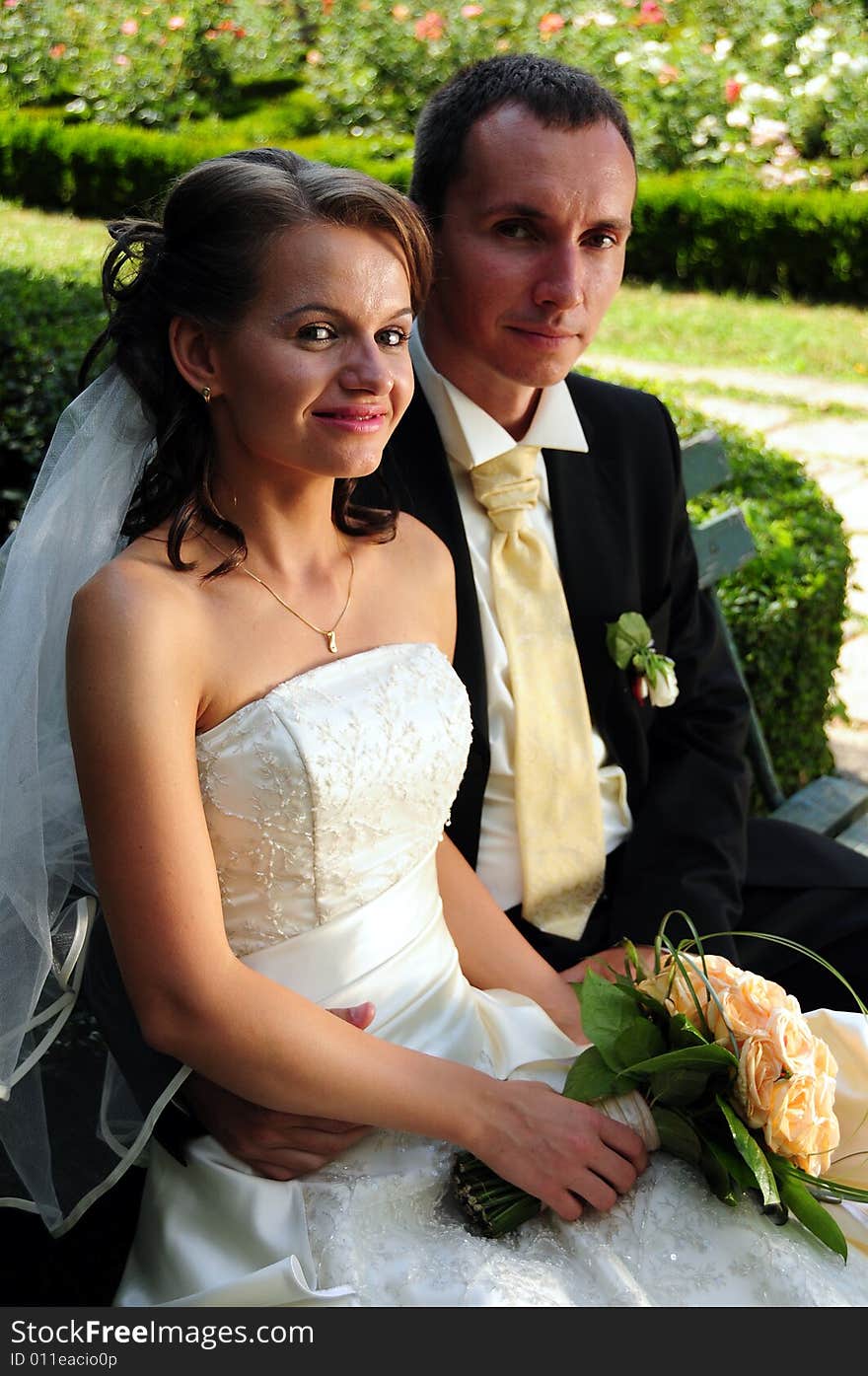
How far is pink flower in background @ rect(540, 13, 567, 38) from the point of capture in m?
13.8

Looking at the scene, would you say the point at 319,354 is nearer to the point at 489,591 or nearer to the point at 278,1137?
the point at 489,591

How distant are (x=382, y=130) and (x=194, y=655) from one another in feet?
43.1

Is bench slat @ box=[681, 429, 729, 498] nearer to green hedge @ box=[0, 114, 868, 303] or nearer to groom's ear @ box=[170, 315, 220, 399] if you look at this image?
groom's ear @ box=[170, 315, 220, 399]

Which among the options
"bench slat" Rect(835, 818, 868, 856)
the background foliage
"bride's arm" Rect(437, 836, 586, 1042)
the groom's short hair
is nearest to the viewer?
"bride's arm" Rect(437, 836, 586, 1042)

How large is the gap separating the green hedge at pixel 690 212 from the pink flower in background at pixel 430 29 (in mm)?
1614

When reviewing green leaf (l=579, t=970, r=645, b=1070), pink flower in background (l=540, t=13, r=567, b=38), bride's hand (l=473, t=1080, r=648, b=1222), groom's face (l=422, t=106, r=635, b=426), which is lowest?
pink flower in background (l=540, t=13, r=567, b=38)

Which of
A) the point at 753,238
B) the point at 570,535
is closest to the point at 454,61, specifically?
the point at 753,238

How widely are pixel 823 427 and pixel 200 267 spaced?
7.10 meters

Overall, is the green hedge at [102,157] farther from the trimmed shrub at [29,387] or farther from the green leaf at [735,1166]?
the green leaf at [735,1166]

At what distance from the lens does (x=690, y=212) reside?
12039mm

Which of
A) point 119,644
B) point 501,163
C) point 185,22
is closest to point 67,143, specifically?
point 185,22

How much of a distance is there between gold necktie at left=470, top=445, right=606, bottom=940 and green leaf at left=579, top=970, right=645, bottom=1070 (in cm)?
72

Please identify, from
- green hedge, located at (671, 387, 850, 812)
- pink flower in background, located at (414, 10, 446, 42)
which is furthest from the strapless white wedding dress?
pink flower in background, located at (414, 10, 446, 42)

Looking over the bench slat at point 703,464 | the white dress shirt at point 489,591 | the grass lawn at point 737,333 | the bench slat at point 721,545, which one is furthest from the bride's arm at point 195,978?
the grass lawn at point 737,333
